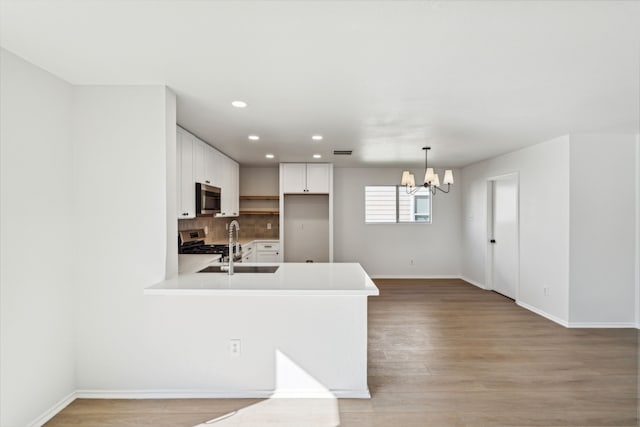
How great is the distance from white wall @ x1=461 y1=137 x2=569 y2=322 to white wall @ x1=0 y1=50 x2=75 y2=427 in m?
5.09

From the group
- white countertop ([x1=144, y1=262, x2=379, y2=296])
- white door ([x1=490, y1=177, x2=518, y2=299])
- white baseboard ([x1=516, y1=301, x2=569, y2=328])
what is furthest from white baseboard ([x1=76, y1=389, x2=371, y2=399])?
white door ([x1=490, y1=177, x2=518, y2=299])

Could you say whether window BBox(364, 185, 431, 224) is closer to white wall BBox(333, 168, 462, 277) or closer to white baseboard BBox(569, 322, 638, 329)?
white wall BBox(333, 168, 462, 277)

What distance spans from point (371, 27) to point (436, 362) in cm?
287

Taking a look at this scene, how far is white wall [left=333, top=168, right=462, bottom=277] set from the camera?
6.88 meters

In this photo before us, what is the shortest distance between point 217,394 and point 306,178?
4129 millimetres

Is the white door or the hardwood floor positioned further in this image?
the white door

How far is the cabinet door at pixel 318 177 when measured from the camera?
19.9ft

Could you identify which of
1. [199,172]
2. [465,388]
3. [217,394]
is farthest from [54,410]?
[465,388]

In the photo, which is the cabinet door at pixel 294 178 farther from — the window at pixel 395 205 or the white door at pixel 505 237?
the white door at pixel 505 237

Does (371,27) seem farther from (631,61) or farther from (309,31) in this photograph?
(631,61)

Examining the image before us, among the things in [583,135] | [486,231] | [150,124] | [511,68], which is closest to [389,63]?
[511,68]

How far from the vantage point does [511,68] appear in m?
2.16

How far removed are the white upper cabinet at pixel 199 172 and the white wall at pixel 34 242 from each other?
3.92 ft

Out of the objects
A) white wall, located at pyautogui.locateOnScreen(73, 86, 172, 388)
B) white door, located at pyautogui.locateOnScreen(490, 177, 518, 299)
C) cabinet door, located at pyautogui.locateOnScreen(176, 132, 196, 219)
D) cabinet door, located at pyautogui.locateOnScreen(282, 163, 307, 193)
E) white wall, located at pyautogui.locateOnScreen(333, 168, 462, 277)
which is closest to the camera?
white wall, located at pyautogui.locateOnScreen(73, 86, 172, 388)
